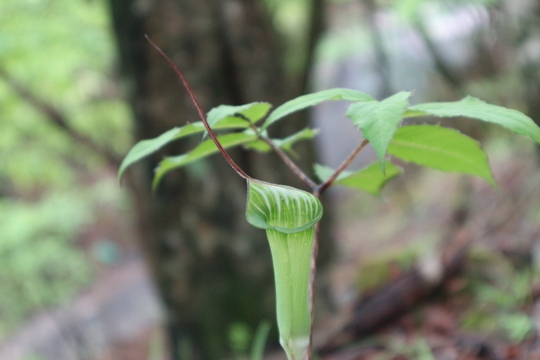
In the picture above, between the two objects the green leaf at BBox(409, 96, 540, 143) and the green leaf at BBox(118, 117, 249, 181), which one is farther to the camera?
the green leaf at BBox(118, 117, 249, 181)

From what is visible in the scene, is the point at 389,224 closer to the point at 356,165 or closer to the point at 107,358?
the point at 356,165

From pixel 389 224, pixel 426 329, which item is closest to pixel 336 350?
pixel 426 329

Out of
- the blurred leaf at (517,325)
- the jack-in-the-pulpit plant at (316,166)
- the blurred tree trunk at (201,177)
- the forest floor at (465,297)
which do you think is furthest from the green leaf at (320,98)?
the blurred tree trunk at (201,177)

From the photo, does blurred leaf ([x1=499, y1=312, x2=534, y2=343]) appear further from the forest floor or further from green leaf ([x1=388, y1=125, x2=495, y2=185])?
green leaf ([x1=388, y1=125, x2=495, y2=185])

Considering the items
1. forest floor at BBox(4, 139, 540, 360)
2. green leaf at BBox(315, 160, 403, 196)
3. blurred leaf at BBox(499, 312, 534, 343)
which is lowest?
forest floor at BBox(4, 139, 540, 360)

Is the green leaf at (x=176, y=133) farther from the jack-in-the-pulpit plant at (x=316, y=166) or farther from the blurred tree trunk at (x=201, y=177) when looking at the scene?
the blurred tree trunk at (x=201, y=177)

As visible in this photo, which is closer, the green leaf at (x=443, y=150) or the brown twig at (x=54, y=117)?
the green leaf at (x=443, y=150)

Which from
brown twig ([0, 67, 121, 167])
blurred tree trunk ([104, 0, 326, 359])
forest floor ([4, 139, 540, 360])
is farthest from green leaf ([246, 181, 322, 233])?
brown twig ([0, 67, 121, 167])

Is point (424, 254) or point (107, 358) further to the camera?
point (107, 358)
